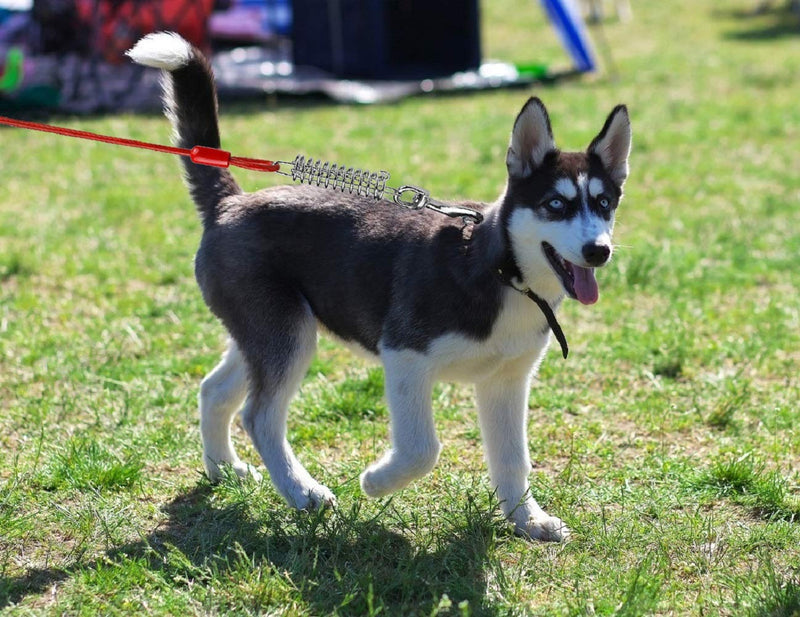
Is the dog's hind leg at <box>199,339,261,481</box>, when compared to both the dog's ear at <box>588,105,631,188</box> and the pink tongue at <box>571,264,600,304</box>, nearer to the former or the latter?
the pink tongue at <box>571,264,600,304</box>

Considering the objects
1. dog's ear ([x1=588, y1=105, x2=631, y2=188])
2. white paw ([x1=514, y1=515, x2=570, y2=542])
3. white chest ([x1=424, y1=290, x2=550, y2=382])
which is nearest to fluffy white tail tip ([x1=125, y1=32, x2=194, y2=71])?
white chest ([x1=424, y1=290, x2=550, y2=382])

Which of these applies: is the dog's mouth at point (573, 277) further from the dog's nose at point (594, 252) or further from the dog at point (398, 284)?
the dog's nose at point (594, 252)

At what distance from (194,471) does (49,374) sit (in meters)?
1.24

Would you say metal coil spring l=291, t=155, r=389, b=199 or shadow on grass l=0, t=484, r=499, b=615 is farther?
metal coil spring l=291, t=155, r=389, b=199

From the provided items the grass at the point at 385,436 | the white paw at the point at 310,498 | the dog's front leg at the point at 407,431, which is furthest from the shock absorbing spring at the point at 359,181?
the white paw at the point at 310,498

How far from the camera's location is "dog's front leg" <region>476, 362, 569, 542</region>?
3822 mm

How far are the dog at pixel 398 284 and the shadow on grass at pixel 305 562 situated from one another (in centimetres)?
16

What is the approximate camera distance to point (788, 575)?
11.1 feet

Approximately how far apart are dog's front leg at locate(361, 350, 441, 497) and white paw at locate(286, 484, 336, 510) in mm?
205

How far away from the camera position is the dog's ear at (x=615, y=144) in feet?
12.2

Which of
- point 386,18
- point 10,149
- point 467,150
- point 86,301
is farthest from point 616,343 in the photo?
point 386,18

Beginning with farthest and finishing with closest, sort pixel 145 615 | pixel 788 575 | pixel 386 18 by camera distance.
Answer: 1. pixel 386 18
2. pixel 788 575
3. pixel 145 615

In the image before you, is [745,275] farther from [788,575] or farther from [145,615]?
[145,615]

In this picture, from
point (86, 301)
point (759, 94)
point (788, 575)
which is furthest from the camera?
point (759, 94)
